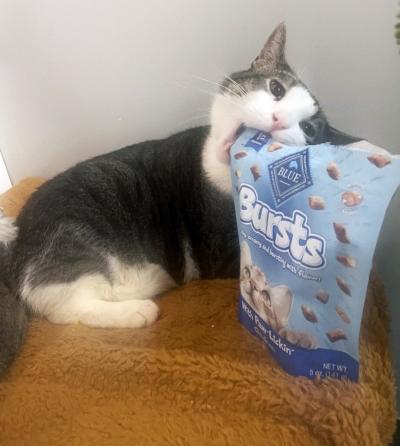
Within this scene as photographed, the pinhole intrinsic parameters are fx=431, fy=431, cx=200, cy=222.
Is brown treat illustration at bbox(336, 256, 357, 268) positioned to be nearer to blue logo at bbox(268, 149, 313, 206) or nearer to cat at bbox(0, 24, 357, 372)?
blue logo at bbox(268, 149, 313, 206)

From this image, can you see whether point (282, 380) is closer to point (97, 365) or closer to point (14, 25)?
point (97, 365)

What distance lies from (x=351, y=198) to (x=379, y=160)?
6 centimetres

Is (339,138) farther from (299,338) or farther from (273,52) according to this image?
(299,338)

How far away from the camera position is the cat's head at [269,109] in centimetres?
83

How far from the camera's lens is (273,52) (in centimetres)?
91

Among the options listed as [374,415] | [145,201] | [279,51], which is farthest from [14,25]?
[374,415]

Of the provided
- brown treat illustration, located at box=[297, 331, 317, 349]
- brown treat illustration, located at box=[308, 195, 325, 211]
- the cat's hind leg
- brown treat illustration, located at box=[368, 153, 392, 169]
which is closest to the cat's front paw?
the cat's hind leg

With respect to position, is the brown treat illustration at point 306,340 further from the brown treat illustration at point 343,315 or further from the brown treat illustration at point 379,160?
the brown treat illustration at point 379,160

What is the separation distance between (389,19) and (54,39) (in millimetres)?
828

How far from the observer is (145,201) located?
3.42 ft

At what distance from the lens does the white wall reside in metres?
1.00

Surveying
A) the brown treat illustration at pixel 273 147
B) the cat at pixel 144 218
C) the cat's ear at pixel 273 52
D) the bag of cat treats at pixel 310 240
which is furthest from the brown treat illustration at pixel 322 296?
the cat's ear at pixel 273 52

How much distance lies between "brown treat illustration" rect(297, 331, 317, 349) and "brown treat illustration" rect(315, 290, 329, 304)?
69 millimetres

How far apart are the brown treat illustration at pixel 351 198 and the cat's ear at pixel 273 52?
442 mm
